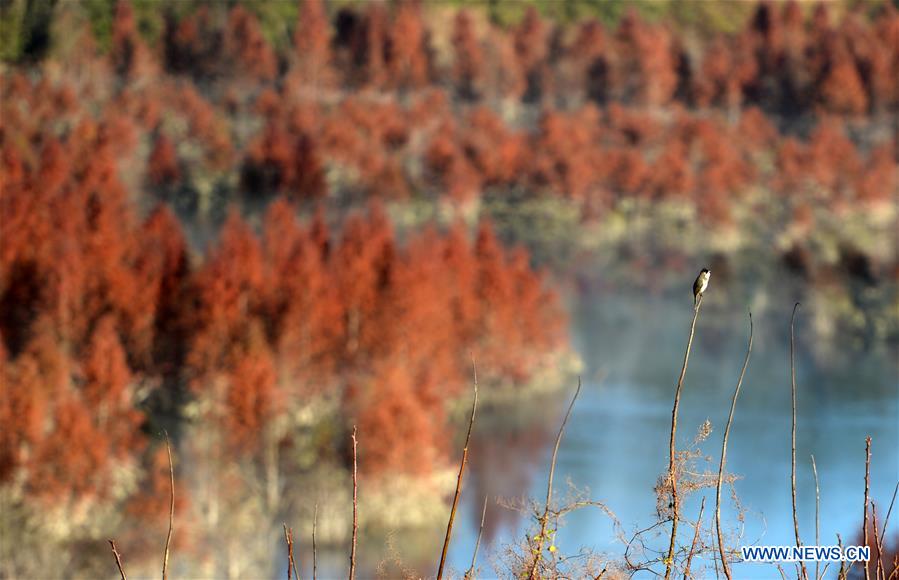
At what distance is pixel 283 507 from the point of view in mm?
7941

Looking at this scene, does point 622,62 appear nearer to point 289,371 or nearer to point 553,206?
point 553,206

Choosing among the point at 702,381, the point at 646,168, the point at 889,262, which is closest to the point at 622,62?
the point at 646,168

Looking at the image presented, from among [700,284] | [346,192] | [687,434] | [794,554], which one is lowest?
[794,554]

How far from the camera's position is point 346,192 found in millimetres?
27703

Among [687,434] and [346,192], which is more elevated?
[346,192]

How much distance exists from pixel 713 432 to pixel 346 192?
20.0 m

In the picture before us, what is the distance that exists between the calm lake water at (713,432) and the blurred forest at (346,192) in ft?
3.11

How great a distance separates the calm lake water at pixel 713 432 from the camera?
711 cm

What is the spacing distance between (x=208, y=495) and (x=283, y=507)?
47 centimetres

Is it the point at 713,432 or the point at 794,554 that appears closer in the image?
the point at 794,554

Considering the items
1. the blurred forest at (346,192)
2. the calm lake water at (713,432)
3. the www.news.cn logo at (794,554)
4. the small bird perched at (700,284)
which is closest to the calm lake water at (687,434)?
the calm lake water at (713,432)

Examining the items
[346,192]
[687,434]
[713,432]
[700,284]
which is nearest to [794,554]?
[700,284]

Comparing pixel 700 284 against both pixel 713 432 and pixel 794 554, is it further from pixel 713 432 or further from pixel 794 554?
pixel 713 432

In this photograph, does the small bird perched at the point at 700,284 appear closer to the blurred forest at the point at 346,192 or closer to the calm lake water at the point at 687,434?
the calm lake water at the point at 687,434
